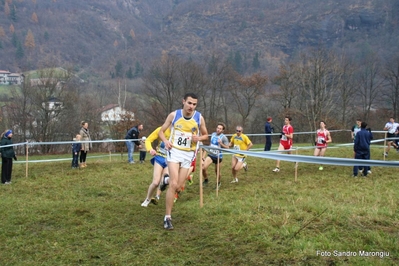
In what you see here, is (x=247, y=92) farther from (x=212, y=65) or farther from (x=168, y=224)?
(x=168, y=224)

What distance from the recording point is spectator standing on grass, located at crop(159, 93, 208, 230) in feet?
19.4

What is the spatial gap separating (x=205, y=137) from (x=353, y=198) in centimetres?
404

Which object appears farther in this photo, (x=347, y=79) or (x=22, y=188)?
(x=347, y=79)

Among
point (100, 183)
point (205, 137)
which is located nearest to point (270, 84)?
point (100, 183)

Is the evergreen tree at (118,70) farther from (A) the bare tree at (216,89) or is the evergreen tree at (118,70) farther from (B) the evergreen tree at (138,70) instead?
(A) the bare tree at (216,89)

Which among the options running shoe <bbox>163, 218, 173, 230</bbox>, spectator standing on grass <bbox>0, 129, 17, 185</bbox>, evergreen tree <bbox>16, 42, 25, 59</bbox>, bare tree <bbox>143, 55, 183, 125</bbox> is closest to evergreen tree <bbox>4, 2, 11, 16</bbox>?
evergreen tree <bbox>16, 42, 25, 59</bbox>

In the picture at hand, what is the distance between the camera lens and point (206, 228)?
566cm

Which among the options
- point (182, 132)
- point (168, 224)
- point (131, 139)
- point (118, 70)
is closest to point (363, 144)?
point (182, 132)

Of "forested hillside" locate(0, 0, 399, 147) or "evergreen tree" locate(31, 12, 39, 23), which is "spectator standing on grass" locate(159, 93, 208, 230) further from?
"evergreen tree" locate(31, 12, 39, 23)

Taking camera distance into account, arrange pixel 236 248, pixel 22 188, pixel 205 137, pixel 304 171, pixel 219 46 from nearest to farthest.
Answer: pixel 236 248 < pixel 205 137 < pixel 22 188 < pixel 304 171 < pixel 219 46

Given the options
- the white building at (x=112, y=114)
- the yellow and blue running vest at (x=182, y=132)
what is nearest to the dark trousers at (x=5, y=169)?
the yellow and blue running vest at (x=182, y=132)

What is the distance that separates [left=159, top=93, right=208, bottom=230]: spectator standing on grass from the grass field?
2.39 feet

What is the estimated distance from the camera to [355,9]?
106m

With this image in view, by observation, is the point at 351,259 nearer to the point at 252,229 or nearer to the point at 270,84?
the point at 252,229
